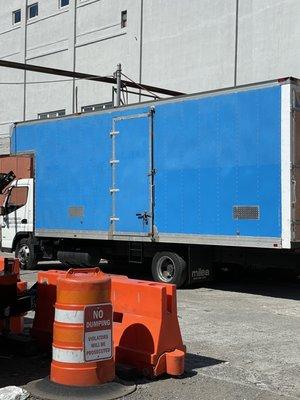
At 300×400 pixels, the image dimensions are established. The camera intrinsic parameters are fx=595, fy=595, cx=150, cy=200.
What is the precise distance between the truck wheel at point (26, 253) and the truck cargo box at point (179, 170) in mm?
862

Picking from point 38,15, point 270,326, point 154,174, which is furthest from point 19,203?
point 38,15

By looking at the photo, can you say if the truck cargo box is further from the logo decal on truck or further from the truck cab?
the logo decal on truck

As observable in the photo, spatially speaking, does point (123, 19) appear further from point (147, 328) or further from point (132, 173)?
point (147, 328)

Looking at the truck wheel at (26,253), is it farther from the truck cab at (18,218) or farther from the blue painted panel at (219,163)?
the blue painted panel at (219,163)

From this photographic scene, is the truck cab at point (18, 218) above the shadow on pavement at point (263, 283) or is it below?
above

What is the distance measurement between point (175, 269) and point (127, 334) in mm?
6206

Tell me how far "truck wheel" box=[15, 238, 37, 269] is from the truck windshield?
36.4 inches

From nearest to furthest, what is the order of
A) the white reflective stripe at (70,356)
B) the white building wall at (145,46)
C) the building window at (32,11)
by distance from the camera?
the white reflective stripe at (70,356) → the white building wall at (145,46) → the building window at (32,11)

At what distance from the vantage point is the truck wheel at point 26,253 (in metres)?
15.8

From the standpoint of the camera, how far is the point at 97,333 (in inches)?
221

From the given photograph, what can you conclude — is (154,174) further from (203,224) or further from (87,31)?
(87,31)

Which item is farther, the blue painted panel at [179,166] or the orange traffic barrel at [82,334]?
the blue painted panel at [179,166]

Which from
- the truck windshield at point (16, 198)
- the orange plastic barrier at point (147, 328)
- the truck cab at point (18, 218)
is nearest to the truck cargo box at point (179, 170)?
the truck cab at point (18, 218)

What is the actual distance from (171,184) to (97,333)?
6.90 metres
